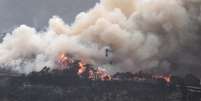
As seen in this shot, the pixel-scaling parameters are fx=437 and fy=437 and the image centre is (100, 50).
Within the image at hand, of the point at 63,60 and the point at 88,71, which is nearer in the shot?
the point at 88,71

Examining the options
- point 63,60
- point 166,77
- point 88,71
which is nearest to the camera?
point 88,71

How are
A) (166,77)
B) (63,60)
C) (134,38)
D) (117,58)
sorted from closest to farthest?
(166,77) → (63,60) → (134,38) → (117,58)

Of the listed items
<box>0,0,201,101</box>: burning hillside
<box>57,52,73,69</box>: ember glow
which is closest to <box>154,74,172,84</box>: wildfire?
<box>0,0,201,101</box>: burning hillside

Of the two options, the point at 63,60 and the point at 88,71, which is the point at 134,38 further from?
the point at 63,60

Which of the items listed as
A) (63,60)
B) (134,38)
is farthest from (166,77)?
(63,60)

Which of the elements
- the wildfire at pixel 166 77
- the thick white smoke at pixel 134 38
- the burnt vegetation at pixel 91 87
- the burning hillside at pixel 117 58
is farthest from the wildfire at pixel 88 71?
the wildfire at pixel 166 77

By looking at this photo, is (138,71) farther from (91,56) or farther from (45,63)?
(45,63)

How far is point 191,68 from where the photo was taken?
86875 mm

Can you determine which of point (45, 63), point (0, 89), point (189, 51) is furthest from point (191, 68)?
point (0, 89)

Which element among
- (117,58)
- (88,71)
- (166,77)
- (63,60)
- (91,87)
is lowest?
(91,87)

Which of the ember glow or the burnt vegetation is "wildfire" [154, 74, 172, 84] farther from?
the ember glow

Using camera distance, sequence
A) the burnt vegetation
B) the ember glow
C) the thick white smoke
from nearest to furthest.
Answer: the burnt vegetation
the ember glow
the thick white smoke

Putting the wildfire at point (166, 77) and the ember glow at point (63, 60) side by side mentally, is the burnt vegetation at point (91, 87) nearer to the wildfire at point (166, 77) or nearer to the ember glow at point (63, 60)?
the wildfire at point (166, 77)

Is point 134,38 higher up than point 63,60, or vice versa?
point 134,38
